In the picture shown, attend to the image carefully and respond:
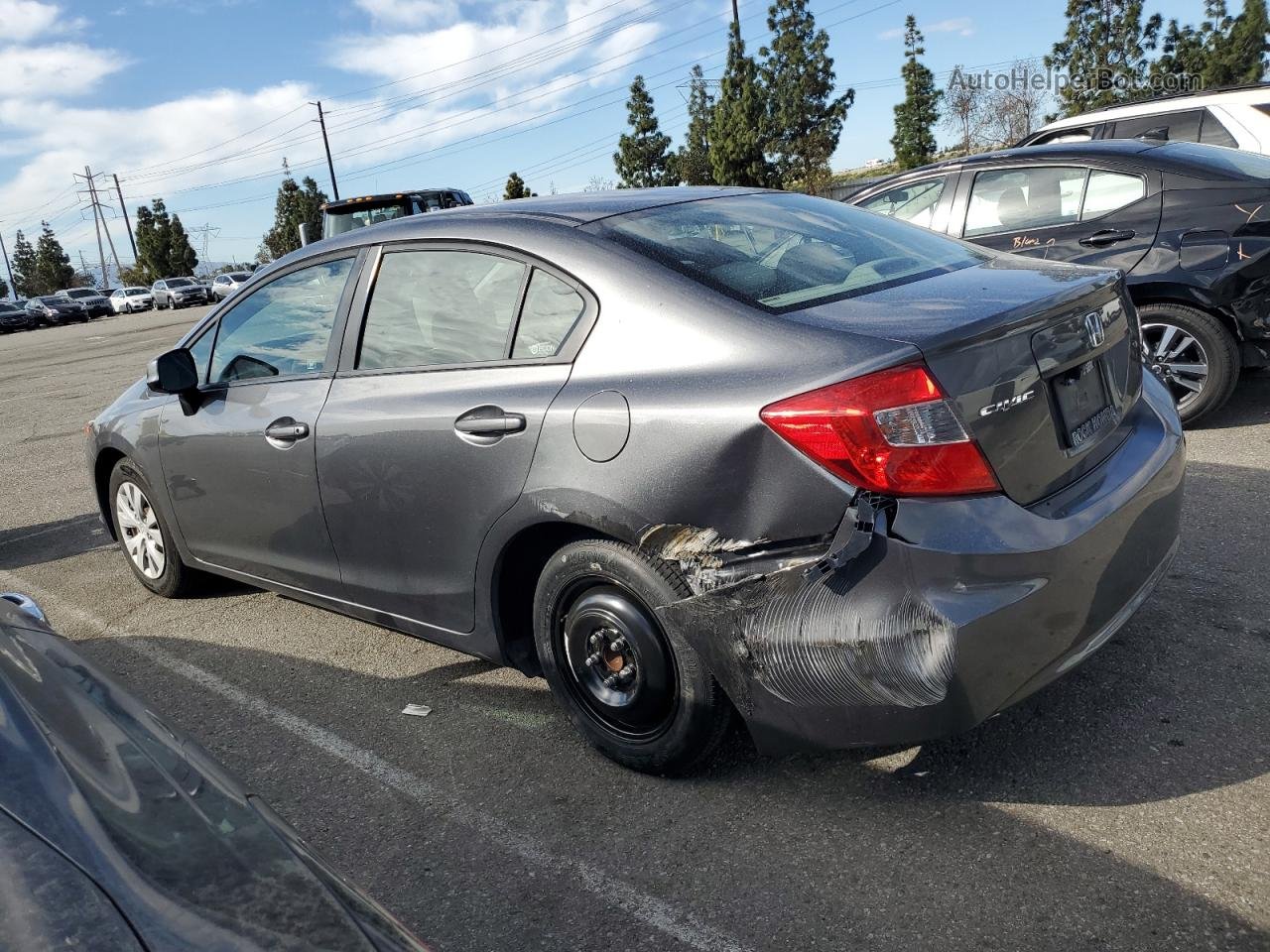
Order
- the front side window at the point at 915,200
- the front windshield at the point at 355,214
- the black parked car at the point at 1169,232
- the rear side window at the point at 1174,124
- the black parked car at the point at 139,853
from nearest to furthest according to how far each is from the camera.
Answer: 1. the black parked car at the point at 139,853
2. the black parked car at the point at 1169,232
3. the front side window at the point at 915,200
4. the rear side window at the point at 1174,124
5. the front windshield at the point at 355,214

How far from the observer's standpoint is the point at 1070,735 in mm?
2980

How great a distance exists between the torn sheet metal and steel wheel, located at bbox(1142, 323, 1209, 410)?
171 inches

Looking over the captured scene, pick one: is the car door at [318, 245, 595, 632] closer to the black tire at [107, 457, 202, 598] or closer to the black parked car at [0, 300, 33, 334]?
the black tire at [107, 457, 202, 598]

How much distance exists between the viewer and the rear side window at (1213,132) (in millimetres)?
8508

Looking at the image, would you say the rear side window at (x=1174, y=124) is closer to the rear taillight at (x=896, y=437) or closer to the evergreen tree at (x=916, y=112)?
the rear taillight at (x=896, y=437)

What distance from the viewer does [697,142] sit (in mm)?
57875

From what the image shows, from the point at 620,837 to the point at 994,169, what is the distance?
5404 millimetres

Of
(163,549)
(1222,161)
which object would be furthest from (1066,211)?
(163,549)

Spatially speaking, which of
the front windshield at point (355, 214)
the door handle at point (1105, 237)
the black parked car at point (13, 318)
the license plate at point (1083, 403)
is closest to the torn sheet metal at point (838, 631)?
the license plate at point (1083, 403)

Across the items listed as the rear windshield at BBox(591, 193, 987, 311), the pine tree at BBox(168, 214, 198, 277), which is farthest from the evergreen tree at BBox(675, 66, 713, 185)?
the rear windshield at BBox(591, 193, 987, 311)

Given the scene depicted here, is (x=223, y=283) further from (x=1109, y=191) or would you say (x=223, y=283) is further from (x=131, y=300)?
(x=1109, y=191)

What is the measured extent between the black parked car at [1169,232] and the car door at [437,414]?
4276 mm

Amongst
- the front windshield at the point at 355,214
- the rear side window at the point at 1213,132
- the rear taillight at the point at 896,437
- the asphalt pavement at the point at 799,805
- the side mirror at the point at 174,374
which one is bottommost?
the asphalt pavement at the point at 799,805

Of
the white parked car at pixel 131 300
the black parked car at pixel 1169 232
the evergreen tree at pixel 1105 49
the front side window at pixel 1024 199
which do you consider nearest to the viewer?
the black parked car at pixel 1169 232
